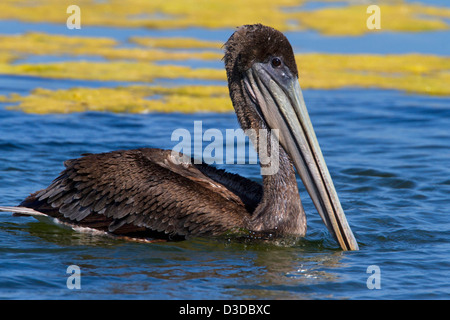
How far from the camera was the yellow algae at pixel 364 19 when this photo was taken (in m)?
25.8

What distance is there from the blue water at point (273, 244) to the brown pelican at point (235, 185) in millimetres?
208

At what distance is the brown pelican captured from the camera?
6.96 metres

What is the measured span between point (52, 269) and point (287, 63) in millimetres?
2968

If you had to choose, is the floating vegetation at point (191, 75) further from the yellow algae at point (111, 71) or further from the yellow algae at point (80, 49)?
the yellow algae at point (80, 49)

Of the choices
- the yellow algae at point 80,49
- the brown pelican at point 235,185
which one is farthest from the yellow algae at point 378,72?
the brown pelican at point 235,185

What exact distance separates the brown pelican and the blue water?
0.21m

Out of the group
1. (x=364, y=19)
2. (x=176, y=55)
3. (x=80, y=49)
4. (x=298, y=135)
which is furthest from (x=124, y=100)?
(x=364, y=19)

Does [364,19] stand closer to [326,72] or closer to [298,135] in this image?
A: [326,72]

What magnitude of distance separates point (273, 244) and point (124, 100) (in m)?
8.08

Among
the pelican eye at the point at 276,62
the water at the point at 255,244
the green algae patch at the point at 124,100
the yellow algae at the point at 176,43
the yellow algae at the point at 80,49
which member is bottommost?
the water at the point at 255,244

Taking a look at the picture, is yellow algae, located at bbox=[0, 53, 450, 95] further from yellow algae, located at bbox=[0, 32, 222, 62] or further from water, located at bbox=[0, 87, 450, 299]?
water, located at bbox=[0, 87, 450, 299]

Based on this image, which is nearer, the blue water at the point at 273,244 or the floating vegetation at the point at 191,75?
the blue water at the point at 273,244

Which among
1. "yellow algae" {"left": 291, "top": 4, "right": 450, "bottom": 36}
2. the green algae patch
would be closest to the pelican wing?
the green algae patch

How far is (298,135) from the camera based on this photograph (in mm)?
7012
